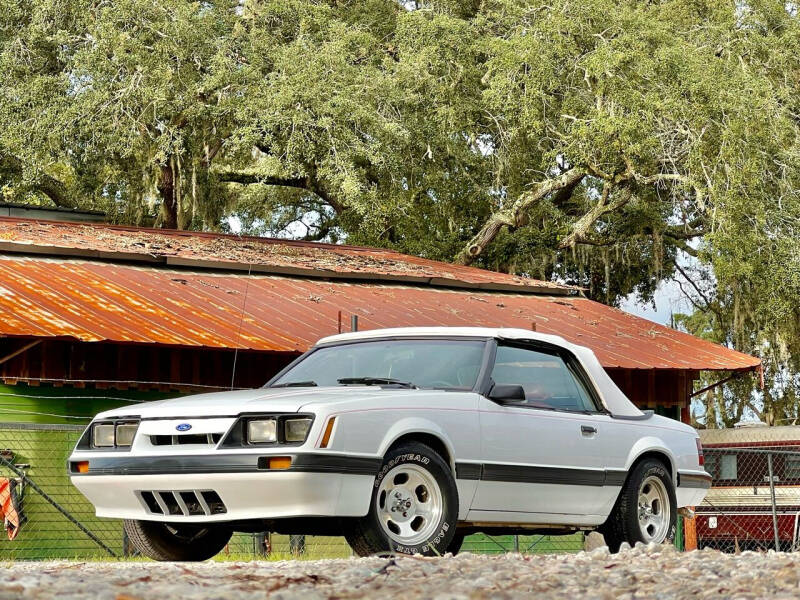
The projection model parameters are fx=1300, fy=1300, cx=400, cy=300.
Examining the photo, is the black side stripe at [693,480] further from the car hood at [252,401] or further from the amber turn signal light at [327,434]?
the amber turn signal light at [327,434]

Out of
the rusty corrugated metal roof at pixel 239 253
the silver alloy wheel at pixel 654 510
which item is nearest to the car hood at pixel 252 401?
the silver alloy wheel at pixel 654 510

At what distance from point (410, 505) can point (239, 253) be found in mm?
16778

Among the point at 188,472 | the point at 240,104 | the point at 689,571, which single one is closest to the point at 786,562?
the point at 689,571

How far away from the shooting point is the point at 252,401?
8430 mm

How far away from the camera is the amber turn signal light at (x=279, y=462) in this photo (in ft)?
26.5

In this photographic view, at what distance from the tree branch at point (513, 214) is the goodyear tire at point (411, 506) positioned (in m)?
21.7

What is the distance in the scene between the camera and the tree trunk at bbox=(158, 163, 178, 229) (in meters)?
29.7

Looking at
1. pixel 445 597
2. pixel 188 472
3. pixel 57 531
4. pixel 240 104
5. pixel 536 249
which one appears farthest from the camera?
pixel 536 249

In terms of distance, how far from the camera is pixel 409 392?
8750 millimetres

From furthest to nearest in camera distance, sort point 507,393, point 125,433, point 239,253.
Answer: point 239,253 → point 507,393 → point 125,433

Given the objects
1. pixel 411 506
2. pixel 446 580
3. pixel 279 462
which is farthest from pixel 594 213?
pixel 446 580

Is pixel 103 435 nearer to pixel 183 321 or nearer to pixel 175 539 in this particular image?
pixel 175 539

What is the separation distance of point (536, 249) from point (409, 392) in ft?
83.1

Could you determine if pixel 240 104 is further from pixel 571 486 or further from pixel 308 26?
pixel 571 486
